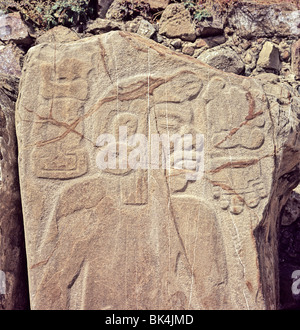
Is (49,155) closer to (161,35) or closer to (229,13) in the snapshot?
(161,35)

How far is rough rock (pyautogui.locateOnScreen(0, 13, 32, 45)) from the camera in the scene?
370 cm

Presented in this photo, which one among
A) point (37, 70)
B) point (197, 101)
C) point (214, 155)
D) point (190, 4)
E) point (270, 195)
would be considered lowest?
point (270, 195)

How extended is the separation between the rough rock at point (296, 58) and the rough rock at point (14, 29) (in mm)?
2242

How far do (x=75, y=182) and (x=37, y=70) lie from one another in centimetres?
62

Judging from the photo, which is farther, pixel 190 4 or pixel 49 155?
pixel 190 4

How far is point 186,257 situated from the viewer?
7.34ft

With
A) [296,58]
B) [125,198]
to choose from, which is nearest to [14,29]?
[125,198]

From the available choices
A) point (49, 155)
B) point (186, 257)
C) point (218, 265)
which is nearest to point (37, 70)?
point (49, 155)

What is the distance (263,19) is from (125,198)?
7.54ft

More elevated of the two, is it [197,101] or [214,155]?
[197,101]

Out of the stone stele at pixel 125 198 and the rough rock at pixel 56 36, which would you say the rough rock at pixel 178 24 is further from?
the stone stele at pixel 125 198

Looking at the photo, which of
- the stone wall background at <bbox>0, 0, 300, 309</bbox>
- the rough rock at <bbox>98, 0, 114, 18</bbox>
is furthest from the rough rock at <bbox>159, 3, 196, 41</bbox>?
the rough rock at <bbox>98, 0, 114, 18</bbox>

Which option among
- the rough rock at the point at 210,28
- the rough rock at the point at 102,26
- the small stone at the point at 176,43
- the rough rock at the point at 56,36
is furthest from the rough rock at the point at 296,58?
the rough rock at the point at 56,36

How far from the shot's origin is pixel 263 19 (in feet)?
12.1
